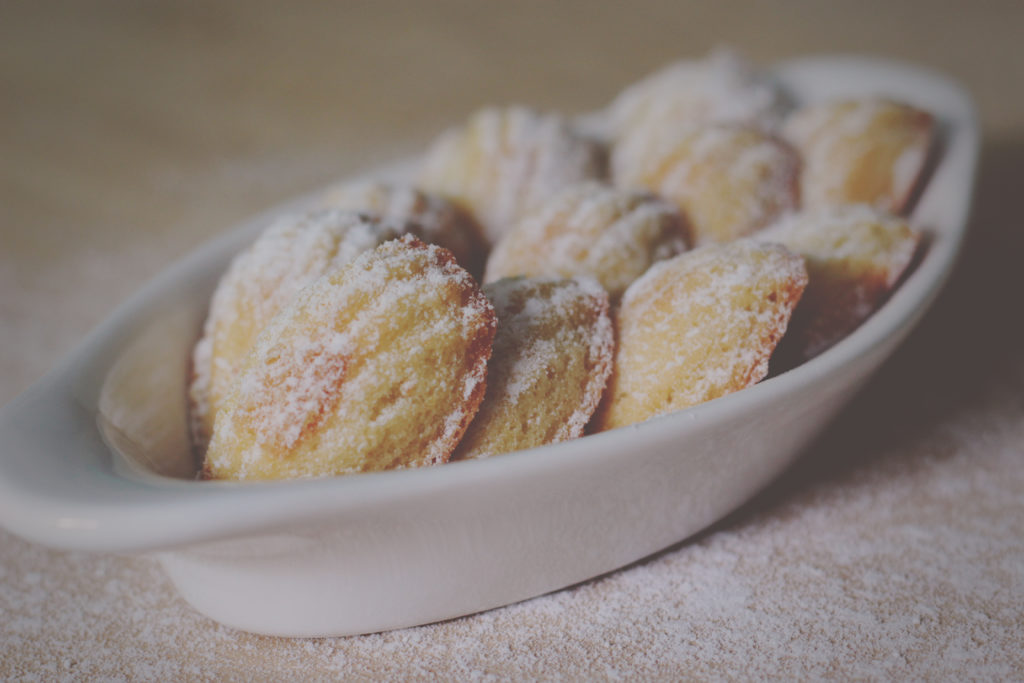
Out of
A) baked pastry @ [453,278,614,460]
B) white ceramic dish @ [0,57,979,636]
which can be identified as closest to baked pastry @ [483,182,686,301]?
baked pastry @ [453,278,614,460]

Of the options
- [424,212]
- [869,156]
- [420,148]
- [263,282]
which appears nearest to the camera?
[263,282]

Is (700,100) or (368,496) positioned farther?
(700,100)

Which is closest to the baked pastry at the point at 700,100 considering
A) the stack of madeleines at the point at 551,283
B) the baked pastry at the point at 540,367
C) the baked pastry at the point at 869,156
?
the stack of madeleines at the point at 551,283

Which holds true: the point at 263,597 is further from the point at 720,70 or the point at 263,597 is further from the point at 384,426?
the point at 720,70

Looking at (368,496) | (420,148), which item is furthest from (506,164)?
(420,148)

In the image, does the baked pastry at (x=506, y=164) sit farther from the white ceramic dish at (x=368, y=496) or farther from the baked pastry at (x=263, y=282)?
the white ceramic dish at (x=368, y=496)

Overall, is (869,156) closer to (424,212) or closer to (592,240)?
(592,240)

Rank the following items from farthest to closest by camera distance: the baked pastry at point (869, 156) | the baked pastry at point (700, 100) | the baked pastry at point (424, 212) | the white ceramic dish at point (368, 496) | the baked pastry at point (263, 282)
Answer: the baked pastry at point (700, 100) → the baked pastry at point (869, 156) → the baked pastry at point (424, 212) → the baked pastry at point (263, 282) → the white ceramic dish at point (368, 496)
